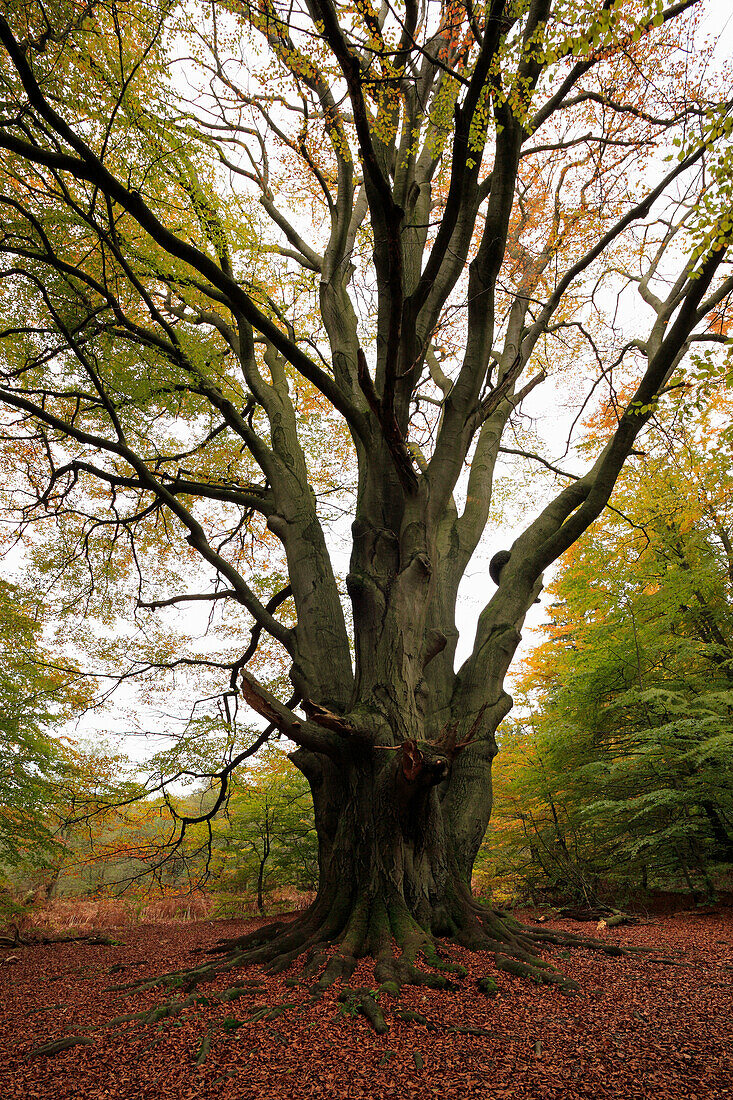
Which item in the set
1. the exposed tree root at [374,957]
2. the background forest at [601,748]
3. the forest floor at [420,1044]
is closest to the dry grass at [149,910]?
the background forest at [601,748]

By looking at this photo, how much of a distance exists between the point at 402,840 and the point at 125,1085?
203 cm

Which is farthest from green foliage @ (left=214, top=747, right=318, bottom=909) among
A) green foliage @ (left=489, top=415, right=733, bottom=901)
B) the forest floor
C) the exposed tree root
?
the forest floor

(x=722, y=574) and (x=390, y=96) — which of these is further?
(x=722, y=574)

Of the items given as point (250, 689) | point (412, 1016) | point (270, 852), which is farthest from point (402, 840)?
point (270, 852)

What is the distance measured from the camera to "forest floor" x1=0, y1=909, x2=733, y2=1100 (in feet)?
7.05

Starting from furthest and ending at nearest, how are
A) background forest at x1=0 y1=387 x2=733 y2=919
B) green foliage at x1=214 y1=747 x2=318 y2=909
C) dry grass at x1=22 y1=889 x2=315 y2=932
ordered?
dry grass at x1=22 y1=889 x2=315 y2=932, green foliage at x1=214 y1=747 x2=318 y2=909, background forest at x1=0 y1=387 x2=733 y2=919

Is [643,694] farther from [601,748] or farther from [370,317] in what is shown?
[370,317]

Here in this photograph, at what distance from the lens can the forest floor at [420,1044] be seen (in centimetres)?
215

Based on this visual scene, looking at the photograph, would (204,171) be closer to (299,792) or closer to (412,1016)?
(412,1016)

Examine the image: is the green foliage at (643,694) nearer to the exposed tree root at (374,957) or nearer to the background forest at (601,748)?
the background forest at (601,748)

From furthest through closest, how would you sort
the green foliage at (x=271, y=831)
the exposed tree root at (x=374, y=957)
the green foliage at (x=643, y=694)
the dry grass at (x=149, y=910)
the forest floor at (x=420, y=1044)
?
the dry grass at (x=149, y=910) < the green foliage at (x=271, y=831) < the green foliage at (x=643, y=694) < the exposed tree root at (x=374, y=957) < the forest floor at (x=420, y=1044)

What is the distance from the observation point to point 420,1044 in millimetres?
2457

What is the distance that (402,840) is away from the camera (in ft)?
12.6

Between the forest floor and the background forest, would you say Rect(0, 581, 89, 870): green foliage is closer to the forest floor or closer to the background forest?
the background forest
